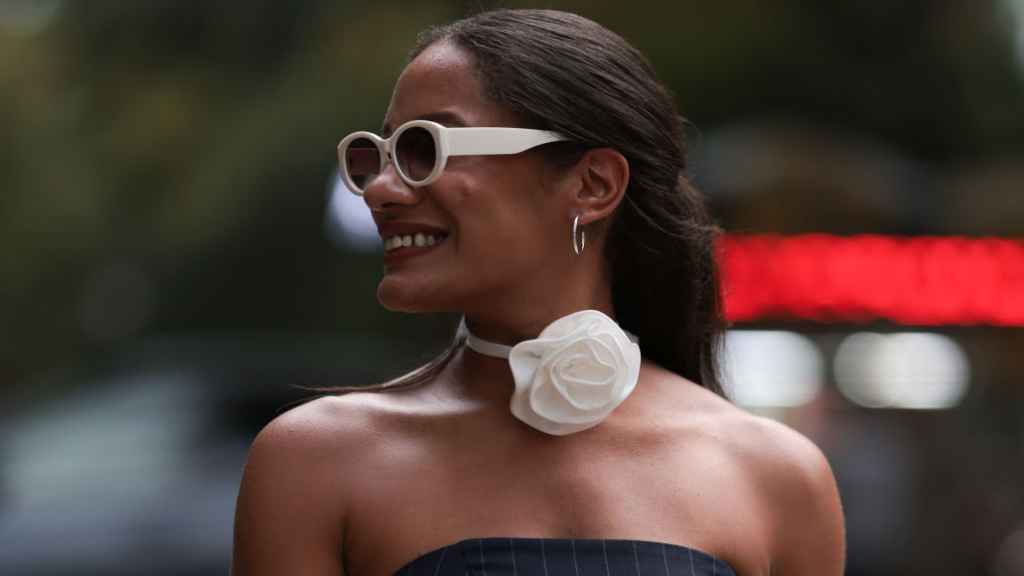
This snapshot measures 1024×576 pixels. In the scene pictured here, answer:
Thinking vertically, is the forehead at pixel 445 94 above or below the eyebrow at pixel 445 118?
above

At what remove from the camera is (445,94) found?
2.66 meters

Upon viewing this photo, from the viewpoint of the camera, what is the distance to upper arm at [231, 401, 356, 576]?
255 centimetres

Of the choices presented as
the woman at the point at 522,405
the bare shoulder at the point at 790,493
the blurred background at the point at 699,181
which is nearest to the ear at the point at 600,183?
the woman at the point at 522,405

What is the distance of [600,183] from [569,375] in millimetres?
319

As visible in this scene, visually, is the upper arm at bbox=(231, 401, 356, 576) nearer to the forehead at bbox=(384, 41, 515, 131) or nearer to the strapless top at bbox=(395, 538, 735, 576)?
the strapless top at bbox=(395, 538, 735, 576)

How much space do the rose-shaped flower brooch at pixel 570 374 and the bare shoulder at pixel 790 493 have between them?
245 mm

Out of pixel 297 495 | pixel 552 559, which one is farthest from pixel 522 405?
pixel 297 495

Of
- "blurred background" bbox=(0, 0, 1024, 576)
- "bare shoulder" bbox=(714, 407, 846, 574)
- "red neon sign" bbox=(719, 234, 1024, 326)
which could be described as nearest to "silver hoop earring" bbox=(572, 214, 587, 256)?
"bare shoulder" bbox=(714, 407, 846, 574)

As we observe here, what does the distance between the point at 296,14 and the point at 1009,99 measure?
16.3 ft

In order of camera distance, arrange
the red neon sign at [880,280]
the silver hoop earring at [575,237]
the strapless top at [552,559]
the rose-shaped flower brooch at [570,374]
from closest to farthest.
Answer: the strapless top at [552,559]
the rose-shaped flower brooch at [570,374]
the silver hoop earring at [575,237]
the red neon sign at [880,280]

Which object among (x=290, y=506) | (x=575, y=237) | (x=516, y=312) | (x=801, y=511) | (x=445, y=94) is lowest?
(x=801, y=511)

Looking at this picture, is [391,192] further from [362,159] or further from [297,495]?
[297,495]

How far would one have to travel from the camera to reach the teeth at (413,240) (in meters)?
2.61

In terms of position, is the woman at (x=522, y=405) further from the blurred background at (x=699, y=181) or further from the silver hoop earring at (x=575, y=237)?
the blurred background at (x=699, y=181)
